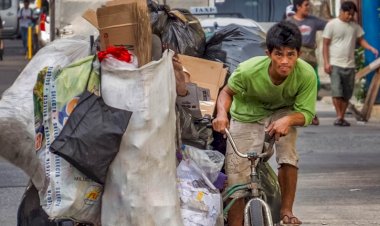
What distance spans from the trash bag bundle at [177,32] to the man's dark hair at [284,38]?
3.03 ft

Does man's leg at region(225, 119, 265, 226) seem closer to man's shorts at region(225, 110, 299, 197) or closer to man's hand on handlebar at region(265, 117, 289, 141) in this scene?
man's shorts at region(225, 110, 299, 197)

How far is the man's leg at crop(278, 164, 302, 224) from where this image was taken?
23.5 feet

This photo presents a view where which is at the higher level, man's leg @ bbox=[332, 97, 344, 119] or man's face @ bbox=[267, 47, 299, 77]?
man's face @ bbox=[267, 47, 299, 77]

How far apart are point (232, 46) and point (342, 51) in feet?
29.2

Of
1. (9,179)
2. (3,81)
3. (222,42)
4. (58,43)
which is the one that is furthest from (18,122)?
(3,81)

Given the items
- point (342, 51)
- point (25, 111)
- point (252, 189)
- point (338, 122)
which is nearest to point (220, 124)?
point (252, 189)

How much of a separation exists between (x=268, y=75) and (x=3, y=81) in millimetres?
20979

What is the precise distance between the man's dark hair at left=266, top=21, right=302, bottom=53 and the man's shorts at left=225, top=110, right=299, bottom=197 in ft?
1.66

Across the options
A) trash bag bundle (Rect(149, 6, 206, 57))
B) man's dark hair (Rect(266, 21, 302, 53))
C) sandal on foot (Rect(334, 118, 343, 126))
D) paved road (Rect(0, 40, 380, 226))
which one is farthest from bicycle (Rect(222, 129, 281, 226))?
sandal on foot (Rect(334, 118, 343, 126))

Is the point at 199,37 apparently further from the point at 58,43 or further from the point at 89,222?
the point at 89,222

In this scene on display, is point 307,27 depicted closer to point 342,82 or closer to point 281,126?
point 342,82

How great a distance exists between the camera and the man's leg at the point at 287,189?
23.5 ft

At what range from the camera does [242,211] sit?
23.4 feet

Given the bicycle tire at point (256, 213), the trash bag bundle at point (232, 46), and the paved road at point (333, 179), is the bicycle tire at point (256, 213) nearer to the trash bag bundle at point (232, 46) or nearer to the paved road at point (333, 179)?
the trash bag bundle at point (232, 46)
